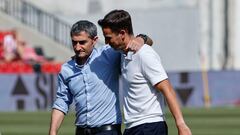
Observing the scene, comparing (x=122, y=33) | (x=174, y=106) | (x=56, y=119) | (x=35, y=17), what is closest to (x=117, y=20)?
(x=122, y=33)

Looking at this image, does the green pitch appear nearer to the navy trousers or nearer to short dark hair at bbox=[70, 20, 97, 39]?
short dark hair at bbox=[70, 20, 97, 39]

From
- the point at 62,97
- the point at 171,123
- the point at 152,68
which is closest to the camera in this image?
the point at 152,68

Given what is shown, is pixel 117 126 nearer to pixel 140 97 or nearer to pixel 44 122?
pixel 140 97

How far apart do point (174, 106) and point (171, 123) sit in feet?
40.6

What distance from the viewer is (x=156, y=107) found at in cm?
755

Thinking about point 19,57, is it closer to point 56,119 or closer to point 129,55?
point 56,119

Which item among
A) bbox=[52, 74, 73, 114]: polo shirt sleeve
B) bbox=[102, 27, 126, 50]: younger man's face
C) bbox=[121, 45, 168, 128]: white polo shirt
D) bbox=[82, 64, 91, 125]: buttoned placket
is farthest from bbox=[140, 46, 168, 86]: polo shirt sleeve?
bbox=[52, 74, 73, 114]: polo shirt sleeve

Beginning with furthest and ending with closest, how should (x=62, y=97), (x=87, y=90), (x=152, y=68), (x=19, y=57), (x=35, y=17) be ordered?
1. (x=35, y=17)
2. (x=19, y=57)
3. (x=62, y=97)
4. (x=87, y=90)
5. (x=152, y=68)

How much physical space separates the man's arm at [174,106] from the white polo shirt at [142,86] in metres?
0.05

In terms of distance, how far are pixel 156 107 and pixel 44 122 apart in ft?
42.0

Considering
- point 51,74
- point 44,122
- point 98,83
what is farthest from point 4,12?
point 98,83

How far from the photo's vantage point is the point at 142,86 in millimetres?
7512

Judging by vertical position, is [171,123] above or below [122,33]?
above

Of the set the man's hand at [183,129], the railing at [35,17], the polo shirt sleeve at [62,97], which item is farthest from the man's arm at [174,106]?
the railing at [35,17]
